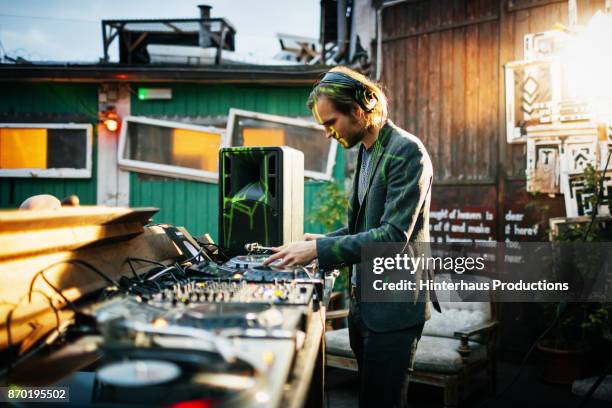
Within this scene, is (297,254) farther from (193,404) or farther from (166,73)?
(166,73)

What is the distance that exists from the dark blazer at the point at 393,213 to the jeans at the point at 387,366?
0.04 metres

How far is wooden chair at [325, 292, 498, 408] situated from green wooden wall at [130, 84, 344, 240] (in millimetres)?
2502

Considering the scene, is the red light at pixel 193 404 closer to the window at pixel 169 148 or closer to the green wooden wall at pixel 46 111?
the window at pixel 169 148

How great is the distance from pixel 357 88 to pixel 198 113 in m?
4.91

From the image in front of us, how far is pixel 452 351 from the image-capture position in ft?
11.7

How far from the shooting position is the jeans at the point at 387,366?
5.74ft


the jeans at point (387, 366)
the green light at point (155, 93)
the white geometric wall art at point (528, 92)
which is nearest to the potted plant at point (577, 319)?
the white geometric wall art at point (528, 92)

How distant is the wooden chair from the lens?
345 cm

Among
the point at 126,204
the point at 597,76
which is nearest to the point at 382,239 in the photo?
the point at 597,76

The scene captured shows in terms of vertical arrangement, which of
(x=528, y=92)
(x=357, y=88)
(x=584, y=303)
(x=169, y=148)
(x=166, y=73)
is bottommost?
(x=584, y=303)

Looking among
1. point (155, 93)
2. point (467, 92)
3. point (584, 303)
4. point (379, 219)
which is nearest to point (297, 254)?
point (379, 219)

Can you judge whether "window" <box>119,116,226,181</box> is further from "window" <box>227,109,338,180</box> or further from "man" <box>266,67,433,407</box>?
"man" <box>266,67,433,407</box>

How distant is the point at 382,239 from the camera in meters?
1.70

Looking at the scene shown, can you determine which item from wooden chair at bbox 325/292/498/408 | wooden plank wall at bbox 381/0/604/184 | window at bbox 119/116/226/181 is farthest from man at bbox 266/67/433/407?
window at bbox 119/116/226/181
